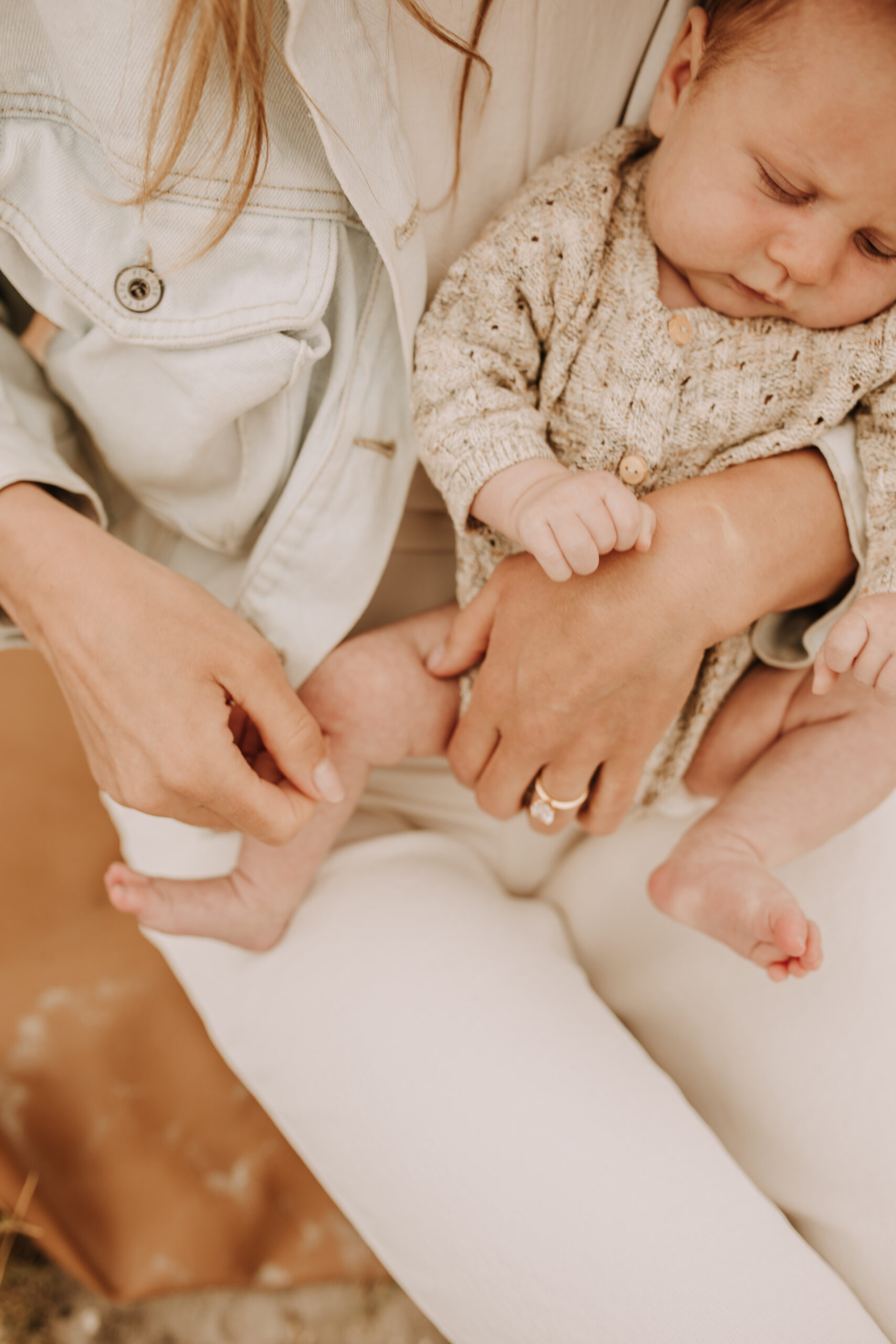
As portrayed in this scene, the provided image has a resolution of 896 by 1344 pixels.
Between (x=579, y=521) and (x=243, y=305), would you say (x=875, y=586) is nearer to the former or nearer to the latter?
(x=579, y=521)

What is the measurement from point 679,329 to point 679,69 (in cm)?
21

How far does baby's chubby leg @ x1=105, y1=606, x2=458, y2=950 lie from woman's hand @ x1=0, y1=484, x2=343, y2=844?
0.26ft

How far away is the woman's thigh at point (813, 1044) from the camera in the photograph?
0.66 m

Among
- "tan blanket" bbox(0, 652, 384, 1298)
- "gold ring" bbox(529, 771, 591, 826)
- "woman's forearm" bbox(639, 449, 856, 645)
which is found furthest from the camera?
"tan blanket" bbox(0, 652, 384, 1298)

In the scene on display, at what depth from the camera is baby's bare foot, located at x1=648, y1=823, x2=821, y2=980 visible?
2.01 feet

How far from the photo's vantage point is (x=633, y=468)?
2.22 ft

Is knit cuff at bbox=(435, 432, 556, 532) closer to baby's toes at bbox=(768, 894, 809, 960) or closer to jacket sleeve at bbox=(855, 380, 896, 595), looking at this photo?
jacket sleeve at bbox=(855, 380, 896, 595)

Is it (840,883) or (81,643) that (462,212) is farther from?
(840,883)

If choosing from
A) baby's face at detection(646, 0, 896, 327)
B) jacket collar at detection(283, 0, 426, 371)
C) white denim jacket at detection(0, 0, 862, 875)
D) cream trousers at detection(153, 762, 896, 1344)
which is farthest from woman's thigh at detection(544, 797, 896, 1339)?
jacket collar at detection(283, 0, 426, 371)

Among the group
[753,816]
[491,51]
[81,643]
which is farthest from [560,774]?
[491,51]

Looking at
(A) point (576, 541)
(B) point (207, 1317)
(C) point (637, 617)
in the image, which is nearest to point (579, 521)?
(A) point (576, 541)

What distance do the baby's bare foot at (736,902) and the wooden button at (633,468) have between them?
30 cm

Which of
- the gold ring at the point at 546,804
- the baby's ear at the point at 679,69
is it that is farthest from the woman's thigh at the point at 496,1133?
the baby's ear at the point at 679,69

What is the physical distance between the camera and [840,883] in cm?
73
